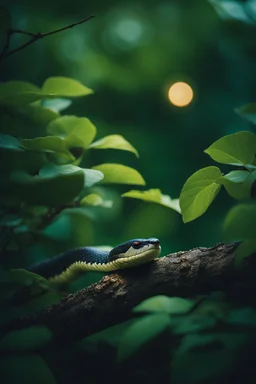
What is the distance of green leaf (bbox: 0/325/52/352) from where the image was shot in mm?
970

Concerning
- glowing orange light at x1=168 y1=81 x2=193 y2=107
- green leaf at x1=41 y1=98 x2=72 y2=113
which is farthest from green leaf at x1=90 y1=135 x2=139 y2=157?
glowing orange light at x1=168 y1=81 x2=193 y2=107

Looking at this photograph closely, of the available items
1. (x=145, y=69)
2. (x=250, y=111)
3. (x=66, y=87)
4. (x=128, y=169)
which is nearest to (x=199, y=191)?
(x=250, y=111)

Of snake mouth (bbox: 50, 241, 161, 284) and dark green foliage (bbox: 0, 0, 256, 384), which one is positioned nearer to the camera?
dark green foliage (bbox: 0, 0, 256, 384)

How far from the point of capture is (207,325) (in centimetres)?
96

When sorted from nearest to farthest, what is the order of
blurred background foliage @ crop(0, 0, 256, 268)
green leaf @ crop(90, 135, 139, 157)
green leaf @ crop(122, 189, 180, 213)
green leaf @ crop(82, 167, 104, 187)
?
green leaf @ crop(82, 167, 104, 187), green leaf @ crop(122, 189, 180, 213), green leaf @ crop(90, 135, 139, 157), blurred background foliage @ crop(0, 0, 256, 268)

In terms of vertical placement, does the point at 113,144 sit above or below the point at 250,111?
below

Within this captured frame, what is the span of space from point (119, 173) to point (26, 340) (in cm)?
72

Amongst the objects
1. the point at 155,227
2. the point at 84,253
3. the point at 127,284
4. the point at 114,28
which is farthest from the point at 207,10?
the point at 127,284

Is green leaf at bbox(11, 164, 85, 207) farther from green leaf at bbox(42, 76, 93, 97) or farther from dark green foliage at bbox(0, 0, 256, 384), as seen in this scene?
green leaf at bbox(42, 76, 93, 97)

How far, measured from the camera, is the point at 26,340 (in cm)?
97

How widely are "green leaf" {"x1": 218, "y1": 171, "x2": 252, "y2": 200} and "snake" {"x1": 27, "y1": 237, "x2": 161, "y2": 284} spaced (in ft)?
1.19

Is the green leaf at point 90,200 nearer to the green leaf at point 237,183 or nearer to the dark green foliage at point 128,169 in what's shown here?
the dark green foliage at point 128,169

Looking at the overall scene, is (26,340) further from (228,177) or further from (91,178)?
(228,177)

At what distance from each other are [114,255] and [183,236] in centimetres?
70
